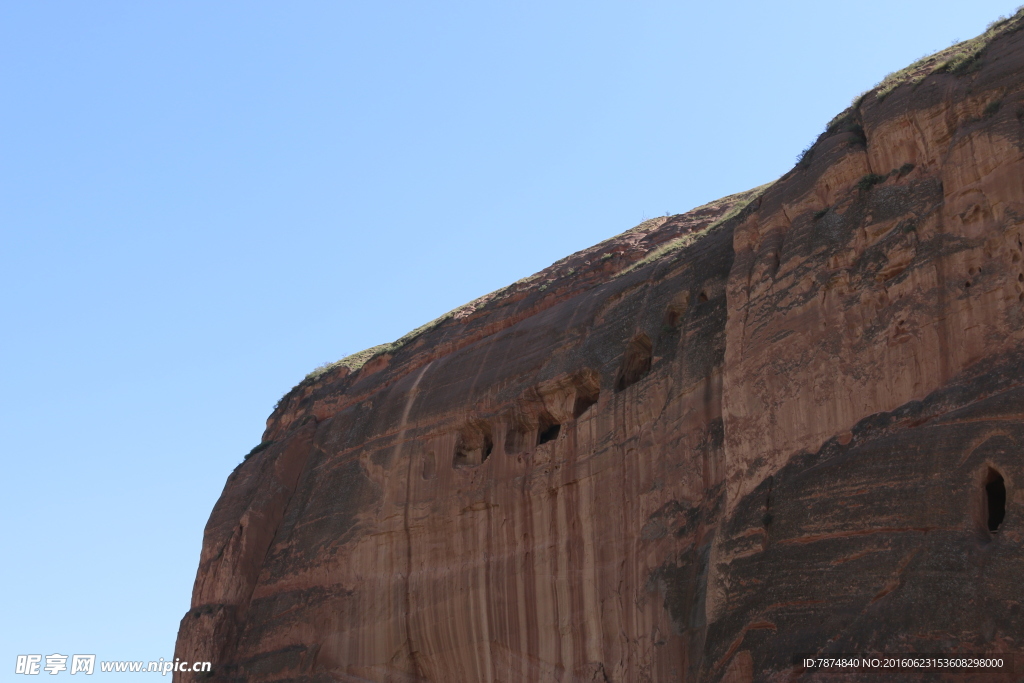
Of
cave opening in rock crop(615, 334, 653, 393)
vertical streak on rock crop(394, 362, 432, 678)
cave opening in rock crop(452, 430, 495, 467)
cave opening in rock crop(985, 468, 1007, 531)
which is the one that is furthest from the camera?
cave opening in rock crop(452, 430, 495, 467)

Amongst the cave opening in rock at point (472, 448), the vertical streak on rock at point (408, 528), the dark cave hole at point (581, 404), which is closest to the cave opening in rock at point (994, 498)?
the dark cave hole at point (581, 404)

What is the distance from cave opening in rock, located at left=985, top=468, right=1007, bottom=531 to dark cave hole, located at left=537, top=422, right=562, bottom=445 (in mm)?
12769

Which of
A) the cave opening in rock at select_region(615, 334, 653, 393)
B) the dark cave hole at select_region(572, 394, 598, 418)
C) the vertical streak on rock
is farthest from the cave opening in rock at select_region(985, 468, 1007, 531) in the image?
the vertical streak on rock

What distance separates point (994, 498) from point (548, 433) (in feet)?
43.3

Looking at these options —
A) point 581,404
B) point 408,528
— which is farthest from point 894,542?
point 408,528

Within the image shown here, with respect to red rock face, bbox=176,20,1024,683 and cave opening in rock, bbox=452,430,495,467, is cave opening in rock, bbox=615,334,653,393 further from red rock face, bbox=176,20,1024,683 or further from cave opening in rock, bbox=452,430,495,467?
cave opening in rock, bbox=452,430,495,467

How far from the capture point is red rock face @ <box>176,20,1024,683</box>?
1788cm

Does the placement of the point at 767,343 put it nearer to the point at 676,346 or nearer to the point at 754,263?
the point at 754,263

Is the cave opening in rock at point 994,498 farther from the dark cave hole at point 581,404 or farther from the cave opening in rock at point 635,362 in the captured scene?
the dark cave hole at point 581,404

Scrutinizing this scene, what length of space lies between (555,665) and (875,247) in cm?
1127

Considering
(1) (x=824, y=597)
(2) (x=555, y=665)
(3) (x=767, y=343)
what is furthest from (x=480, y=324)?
(1) (x=824, y=597)

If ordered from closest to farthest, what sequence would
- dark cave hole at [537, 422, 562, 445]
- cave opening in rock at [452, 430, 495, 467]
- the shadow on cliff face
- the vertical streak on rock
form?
the shadow on cliff face
dark cave hole at [537, 422, 562, 445]
the vertical streak on rock
cave opening in rock at [452, 430, 495, 467]

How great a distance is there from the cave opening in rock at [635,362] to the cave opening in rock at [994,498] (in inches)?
416

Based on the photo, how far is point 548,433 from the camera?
2925 cm
